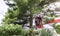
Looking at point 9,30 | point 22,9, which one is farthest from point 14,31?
point 22,9

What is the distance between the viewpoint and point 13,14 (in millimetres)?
2262

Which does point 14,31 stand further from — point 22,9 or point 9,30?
point 22,9

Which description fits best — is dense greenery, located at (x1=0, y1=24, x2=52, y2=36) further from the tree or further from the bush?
the tree

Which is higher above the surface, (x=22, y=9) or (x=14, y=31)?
(x=22, y=9)

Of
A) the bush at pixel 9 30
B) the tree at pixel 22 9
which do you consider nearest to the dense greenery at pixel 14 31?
the bush at pixel 9 30

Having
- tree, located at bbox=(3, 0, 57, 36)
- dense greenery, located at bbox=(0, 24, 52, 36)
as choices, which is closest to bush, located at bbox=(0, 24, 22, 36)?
dense greenery, located at bbox=(0, 24, 52, 36)

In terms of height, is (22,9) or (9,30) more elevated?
(22,9)

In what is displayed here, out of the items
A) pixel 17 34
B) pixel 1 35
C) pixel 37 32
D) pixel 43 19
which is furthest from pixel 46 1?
pixel 1 35

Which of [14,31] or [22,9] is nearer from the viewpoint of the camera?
[14,31]

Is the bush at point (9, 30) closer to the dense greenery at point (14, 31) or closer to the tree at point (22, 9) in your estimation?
the dense greenery at point (14, 31)

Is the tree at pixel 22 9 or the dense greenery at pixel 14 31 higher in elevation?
the tree at pixel 22 9

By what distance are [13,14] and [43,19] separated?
46cm

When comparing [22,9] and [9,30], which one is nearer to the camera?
[9,30]

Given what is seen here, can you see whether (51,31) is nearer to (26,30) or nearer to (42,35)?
(42,35)
